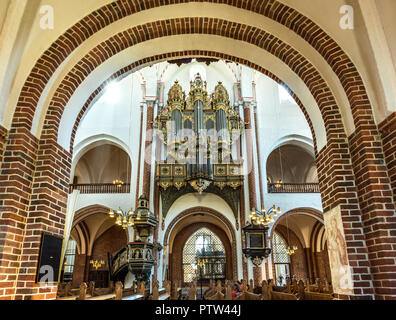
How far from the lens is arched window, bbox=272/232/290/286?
1984 cm

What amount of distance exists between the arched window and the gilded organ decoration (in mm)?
6840

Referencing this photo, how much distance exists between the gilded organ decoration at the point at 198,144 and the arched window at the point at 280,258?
6840 mm

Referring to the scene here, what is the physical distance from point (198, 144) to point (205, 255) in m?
7.92

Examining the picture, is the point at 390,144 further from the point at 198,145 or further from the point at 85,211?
the point at 85,211

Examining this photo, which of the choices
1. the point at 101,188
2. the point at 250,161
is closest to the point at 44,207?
the point at 250,161

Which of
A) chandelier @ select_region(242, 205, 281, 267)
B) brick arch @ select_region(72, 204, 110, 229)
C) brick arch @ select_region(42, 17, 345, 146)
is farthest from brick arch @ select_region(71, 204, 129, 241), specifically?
brick arch @ select_region(42, 17, 345, 146)

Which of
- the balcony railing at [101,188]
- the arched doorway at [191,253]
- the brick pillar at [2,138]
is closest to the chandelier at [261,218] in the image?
the arched doorway at [191,253]

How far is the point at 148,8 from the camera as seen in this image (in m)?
4.87

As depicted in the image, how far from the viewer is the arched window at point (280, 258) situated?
19.8m

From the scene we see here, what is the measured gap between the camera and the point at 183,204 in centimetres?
1736

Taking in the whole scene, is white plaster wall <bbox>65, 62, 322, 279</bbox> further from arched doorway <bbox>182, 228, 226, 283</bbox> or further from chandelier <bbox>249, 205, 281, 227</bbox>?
arched doorway <bbox>182, 228, 226, 283</bbox>

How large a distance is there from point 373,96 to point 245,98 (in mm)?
13814
